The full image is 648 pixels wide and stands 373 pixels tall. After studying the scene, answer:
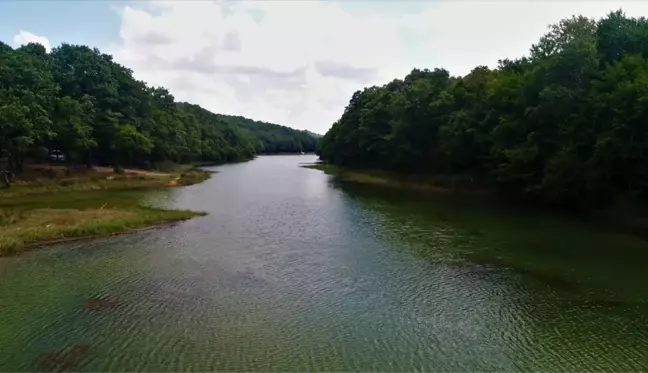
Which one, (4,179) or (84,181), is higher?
(4,179)

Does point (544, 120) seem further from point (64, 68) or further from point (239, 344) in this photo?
point (64, 68)

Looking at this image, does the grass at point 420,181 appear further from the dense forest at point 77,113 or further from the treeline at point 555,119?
the dense forest at point 77,113

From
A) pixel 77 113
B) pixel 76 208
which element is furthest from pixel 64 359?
pixel 77 113

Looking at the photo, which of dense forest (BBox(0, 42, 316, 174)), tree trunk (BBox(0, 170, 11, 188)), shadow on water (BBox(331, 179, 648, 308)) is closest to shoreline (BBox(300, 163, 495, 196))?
shadow on water (BBox(331, 179, 648, 308))

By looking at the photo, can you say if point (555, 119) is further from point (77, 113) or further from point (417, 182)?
point (77, 113)

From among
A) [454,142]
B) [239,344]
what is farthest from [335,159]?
[239,344]

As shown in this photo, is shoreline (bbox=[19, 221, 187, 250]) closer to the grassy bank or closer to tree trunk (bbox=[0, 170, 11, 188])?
the grassy bank
